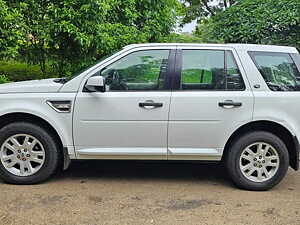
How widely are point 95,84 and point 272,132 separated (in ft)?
7.13

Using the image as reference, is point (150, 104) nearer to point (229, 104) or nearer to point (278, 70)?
point (229, 104)

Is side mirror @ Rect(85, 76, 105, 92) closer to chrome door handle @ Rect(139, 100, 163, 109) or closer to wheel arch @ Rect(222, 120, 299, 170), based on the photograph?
chrome door handle @ Rect(139, 100, 163, 109)

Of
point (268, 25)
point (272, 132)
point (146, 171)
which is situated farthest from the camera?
point (268, 25)

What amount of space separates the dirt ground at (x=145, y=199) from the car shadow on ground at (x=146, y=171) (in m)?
0.01

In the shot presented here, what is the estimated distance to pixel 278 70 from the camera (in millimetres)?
4789

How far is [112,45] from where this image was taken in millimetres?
7582

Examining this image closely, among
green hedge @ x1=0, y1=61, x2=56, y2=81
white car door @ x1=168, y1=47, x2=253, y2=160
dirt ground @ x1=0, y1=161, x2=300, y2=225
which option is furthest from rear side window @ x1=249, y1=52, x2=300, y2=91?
green hedge @ x1=0, y1=61, x2=56, y2=81

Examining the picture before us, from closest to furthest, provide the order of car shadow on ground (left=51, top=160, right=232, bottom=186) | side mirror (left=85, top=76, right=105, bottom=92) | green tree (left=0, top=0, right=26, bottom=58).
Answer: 1. side mirror (left=85, top=76, right=105, bottom=92)
2. car shadow on ground (left=51, top=160, right=232, bottom=186)
3. green tree (left=0, top=0, right=26, bottom=58)

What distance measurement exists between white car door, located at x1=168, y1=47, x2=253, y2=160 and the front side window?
0.20 m

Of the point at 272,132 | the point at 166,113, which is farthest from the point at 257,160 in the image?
the point at 166,113

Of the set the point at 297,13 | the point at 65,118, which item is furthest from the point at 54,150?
the point at 297,13

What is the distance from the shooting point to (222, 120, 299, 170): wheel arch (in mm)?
4727

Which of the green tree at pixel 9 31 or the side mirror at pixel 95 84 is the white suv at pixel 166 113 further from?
the green tree at pixel 9 31

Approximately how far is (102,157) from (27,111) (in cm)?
102
